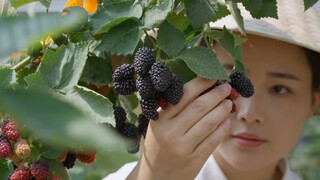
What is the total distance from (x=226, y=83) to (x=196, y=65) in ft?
0.27

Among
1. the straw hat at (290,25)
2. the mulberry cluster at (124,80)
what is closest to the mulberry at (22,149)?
the mulberry cluster at (124,80)

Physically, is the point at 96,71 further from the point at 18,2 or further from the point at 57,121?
the point at 57,121

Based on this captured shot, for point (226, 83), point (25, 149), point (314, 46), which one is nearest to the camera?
point (25, 149)

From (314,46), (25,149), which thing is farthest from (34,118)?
(314,46)

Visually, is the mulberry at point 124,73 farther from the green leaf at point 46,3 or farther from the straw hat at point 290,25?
the straw hat at point 290,25

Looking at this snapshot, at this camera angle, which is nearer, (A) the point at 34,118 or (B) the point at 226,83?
(A) the point at 34,118

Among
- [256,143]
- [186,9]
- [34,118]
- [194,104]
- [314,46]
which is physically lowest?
[256,143]

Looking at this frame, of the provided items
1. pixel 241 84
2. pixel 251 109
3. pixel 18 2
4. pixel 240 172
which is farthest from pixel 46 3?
pixel 240 172

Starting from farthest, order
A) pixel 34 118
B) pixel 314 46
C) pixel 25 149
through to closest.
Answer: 1. pixel 314 46
2. pixel 25 149
3. pixel 34 118

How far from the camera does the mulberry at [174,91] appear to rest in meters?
0.60

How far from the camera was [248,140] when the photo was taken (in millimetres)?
1218

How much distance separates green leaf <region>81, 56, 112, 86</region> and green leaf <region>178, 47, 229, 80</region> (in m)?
0.11

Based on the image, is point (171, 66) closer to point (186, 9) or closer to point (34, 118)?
point (186, 9)

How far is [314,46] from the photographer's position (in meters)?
1.19
